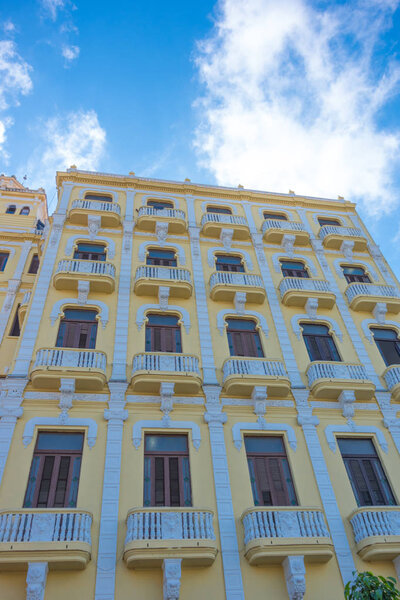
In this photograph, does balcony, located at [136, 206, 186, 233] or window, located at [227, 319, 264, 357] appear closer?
window, located at [227, 319, 264, 357]

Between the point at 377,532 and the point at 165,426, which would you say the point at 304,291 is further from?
the point at 377,532

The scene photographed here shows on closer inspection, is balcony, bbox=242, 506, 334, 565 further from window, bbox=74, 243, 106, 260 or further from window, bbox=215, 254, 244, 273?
window, bbox=74, 243, 106, 260

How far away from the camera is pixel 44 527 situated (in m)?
11.7

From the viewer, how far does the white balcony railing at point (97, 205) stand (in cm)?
2341

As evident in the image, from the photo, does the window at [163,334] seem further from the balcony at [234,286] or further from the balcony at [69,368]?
the balcony at [69,368]

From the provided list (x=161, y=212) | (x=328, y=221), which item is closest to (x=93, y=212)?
(x=161, y=212)

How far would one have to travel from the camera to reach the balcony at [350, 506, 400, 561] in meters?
12.8

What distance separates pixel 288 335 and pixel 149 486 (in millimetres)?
8861

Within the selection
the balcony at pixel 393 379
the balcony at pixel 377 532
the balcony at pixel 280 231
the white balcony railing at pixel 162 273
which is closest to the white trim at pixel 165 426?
the balcony at pixel 377 532

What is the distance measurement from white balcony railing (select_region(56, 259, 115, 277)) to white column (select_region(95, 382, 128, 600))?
582 centimetres

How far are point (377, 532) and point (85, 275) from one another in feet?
46.7

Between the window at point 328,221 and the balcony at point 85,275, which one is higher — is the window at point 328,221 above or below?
above

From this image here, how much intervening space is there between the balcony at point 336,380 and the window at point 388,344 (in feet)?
8.51

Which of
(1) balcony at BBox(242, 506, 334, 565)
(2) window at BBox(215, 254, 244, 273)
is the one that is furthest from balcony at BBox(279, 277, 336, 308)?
(1) balcony at BBox(242, 506, 334, 565)
